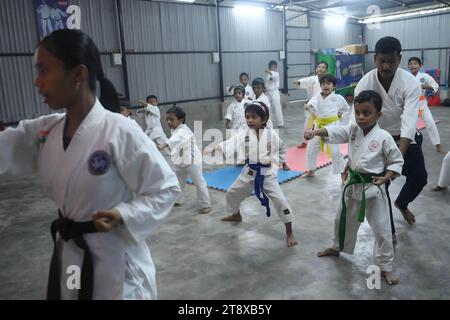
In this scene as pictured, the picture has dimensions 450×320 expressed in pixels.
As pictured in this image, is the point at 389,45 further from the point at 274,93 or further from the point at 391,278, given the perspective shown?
the point at 274,93

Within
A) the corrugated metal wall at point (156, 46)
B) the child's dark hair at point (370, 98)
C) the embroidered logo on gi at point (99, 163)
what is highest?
the corrugated metal wall at point (156, 46)

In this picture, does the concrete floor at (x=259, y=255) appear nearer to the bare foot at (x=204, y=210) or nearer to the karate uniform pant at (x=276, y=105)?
the bare foot at (x=204, y=210)

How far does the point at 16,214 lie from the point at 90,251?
3569 millimetres

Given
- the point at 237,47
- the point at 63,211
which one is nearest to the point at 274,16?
the point at 237,47

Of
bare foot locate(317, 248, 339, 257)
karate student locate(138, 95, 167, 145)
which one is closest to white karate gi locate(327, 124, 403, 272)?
bare foot locate(317, 248, 339, 257)

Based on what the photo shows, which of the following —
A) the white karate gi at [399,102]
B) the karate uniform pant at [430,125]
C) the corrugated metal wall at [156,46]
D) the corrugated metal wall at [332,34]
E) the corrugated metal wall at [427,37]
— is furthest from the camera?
the corrugated metal wall at [332,34]

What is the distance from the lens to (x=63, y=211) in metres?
1.32

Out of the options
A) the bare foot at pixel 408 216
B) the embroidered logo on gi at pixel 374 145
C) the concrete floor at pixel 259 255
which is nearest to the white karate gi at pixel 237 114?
the concrete floor at pixel 259 255

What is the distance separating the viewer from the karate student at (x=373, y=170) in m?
2.59

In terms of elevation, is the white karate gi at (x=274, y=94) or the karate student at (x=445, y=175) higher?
the white karate gi at (x=274, y=94)

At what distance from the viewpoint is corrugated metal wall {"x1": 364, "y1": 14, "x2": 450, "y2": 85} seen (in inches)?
542

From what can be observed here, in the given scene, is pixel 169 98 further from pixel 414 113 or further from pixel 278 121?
pixel 414 113

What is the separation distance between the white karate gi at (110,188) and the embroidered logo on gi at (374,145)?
1.70 metres

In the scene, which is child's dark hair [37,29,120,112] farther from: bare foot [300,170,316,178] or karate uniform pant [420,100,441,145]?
karate uniform pant [420,100,441,145]
